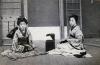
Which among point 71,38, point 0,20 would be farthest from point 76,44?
point 0,20

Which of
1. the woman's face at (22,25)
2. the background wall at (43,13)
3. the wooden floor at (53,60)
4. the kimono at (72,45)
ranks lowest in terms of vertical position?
the wooden floor at (53,60)

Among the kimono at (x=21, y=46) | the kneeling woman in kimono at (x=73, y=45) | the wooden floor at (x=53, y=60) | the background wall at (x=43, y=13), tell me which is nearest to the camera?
the wooden floor at (x=53, y=60)

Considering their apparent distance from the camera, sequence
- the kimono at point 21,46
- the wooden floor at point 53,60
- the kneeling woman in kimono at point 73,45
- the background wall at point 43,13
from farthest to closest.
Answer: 1. the background wall at point 43,13
2. the kneeling woman in kimono at point 73,45
3. the kimono at point 21,46
4. the wooden floor at point 53,60

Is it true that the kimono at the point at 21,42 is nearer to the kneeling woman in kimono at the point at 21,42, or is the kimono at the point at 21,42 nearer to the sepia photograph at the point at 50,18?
the kneeling woman in kimono at the point at 21,42

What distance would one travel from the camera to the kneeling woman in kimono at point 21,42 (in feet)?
22.4

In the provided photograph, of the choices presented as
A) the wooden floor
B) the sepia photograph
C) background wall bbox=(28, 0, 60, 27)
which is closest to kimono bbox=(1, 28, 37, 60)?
the wooden floor

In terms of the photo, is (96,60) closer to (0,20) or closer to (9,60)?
(9,60)

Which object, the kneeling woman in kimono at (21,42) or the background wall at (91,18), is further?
the background wall at (91,18)

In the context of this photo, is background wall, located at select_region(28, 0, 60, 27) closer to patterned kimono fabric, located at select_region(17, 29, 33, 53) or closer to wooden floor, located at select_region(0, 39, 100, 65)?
patterned kimono fabric, located at select_region(17, 29, 33, 53)

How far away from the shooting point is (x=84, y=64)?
562 centimetres

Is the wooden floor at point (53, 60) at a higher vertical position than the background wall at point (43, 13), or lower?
lower

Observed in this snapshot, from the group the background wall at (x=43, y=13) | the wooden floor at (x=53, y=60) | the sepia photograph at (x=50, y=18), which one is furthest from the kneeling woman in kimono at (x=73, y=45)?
the background wall at (x=43, y=13)

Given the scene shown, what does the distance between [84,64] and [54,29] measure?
12.3ft

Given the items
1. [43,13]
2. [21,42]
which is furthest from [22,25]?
[43,13]
